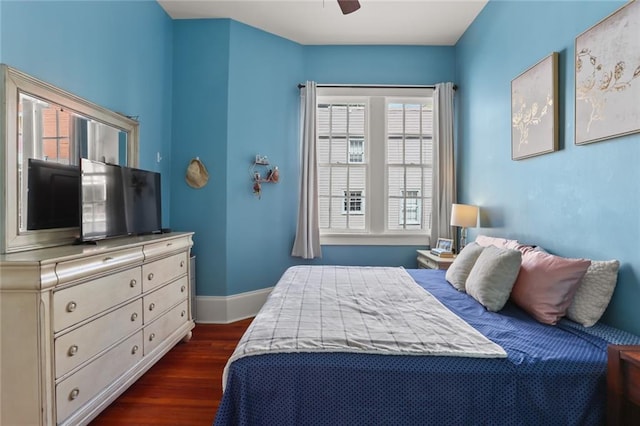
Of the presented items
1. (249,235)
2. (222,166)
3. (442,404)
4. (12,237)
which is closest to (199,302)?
(249,235)

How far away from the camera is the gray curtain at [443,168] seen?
12.5 feet

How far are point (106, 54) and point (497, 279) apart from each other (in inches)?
126

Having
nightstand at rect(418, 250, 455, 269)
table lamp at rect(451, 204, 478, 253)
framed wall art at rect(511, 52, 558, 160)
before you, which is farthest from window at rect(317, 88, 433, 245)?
framed wall art at rect(511, 52, 558, 160)

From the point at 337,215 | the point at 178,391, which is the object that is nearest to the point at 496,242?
the point at 337,215

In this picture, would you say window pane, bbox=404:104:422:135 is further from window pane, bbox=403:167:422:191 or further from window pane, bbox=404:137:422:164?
window pane, bbox=403:167:422:191

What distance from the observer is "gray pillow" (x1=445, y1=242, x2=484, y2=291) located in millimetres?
2240

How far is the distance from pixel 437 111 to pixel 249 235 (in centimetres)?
264

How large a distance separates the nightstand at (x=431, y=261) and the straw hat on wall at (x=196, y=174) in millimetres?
2522

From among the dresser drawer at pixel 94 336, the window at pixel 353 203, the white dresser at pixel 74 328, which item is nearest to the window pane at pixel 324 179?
the window at pixel 353 203

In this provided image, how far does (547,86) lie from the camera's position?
7.12 ft

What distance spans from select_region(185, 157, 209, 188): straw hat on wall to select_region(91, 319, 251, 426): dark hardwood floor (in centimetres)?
159

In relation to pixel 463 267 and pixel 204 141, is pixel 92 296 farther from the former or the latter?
pixel 463 267

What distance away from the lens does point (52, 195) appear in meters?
1.97

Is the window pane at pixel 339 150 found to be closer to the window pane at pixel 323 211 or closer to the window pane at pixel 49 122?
the window pane at pixel 323 211
